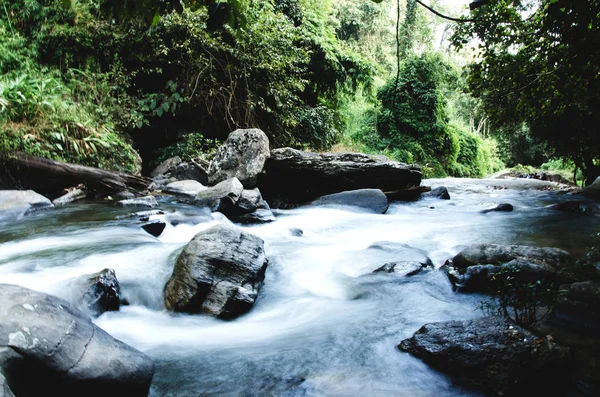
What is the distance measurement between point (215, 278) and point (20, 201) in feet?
16.6

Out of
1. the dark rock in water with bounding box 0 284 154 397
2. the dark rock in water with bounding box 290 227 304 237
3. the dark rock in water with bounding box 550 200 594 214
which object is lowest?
the dark rock in water with bounding box 290 227 304 237

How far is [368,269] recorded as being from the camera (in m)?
4.88

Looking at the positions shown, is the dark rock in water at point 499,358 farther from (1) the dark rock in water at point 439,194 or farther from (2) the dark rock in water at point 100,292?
(1) the dark rock in water at point 439,194

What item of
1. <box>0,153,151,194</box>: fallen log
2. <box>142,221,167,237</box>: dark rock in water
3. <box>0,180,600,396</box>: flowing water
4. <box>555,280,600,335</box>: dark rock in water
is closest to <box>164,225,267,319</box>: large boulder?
<box>0,180,600,396</box>: flowing water

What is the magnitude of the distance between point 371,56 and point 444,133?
7397mm

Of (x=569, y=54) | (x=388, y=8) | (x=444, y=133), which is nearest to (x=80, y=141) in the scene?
(x=569, y=54)

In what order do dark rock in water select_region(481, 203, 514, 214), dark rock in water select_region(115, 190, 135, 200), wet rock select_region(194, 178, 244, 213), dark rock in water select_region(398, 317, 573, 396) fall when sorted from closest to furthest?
dark rock in water select_region(398, 317, 573, 396), wet rock select_region(194, 178, 244, 213), dark rock in water select_region(115, 190, 135, 200), dark rock in water select_region(481, 203, 514, 214)

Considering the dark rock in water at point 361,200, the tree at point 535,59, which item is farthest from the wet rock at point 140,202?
the tree at point 535,59

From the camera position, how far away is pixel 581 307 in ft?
10.6

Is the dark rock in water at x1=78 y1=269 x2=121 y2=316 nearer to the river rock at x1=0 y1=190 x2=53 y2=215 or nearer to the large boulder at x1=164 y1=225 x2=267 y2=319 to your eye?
the large boulder at x1=164 y1=225 x2=267 y2=319

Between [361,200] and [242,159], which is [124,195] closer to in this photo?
[242,159]

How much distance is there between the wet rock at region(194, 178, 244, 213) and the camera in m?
7.28

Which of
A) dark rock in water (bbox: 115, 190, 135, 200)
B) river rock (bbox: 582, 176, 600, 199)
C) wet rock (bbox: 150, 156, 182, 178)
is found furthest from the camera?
wet rock (bbox: 150, 156, 182, 178)

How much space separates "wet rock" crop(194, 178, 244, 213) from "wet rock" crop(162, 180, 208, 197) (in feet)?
3.51
